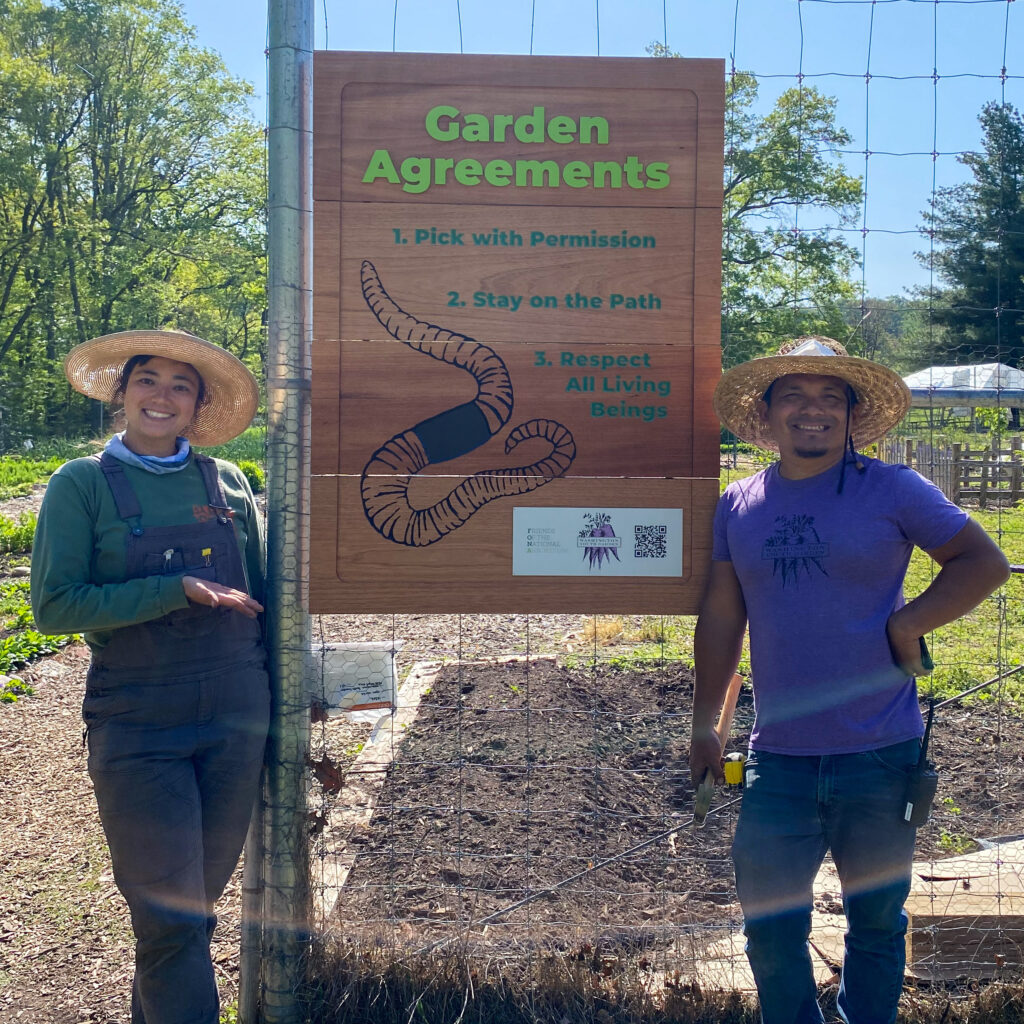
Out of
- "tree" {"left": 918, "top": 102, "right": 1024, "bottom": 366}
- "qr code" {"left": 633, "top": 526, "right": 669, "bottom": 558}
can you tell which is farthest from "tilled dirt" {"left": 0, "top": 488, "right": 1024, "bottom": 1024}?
"tree" {"left": 918, "top": 102, "right": 1024, "bottom": 366}

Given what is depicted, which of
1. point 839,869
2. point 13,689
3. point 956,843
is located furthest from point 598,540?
point 13,689

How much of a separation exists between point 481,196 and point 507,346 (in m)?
0.43

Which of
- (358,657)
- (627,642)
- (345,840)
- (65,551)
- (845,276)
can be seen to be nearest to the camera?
(65,551)

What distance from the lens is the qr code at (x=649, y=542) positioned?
8.94 feet

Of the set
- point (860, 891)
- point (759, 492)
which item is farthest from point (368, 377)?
point (860, 891)

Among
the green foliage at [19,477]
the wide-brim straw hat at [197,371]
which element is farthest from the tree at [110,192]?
the wide-brim straw hat at [197,371]

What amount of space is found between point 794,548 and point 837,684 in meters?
0.36

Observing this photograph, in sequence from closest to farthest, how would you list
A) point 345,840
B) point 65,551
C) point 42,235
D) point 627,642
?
point 65,551, point 345,840, point 627,642, point 42,235

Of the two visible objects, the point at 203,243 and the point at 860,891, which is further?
the point at 203,243

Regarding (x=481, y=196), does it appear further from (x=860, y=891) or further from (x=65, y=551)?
(x=860, y=891)

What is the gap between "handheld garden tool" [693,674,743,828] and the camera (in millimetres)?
2572

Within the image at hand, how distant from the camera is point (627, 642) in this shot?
6.94 metres

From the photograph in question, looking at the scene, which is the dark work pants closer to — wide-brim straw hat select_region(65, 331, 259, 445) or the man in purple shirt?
wide-brim straw hat select_region(65, 331, 259, 445)

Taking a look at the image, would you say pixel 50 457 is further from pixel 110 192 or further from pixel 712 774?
pixel 712 774
